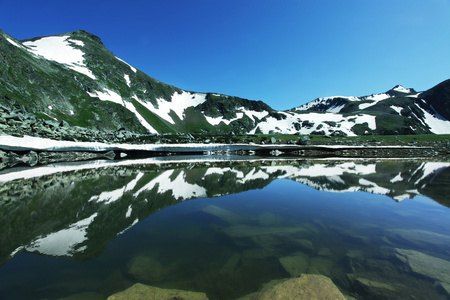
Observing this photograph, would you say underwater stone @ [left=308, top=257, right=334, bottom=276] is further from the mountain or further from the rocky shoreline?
the mountain

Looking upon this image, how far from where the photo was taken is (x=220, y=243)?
5727mm

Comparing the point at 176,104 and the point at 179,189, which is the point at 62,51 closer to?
the point at 176,104

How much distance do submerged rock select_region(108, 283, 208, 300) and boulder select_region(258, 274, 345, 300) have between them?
1132 millimetres

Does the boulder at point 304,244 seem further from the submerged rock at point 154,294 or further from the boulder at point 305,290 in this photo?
the submerged rock at point 154,294

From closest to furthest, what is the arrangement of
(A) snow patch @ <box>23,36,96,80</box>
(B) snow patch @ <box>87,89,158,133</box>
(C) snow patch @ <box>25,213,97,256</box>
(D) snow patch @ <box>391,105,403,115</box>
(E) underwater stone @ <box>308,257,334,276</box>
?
(E) underwater stone @ <box>308,257,334,276</box> → (C) snow patch @ <box>25,213,97,256</box> → (B) snow patch @ <box>87,89,158,133</box> → (A) snow patch @ <box>23,36,96,80</box> → (D) snow patch @ <box>391,105,403,115</box>

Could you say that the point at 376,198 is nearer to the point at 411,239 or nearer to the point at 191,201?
the point at 411,239

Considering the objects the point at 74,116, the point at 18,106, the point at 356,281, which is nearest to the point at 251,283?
the point at 356,281

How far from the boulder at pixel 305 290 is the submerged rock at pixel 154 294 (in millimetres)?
1132

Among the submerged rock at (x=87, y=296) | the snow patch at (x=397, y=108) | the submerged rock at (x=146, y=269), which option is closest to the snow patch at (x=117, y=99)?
the submerged rock at (x=146, y=269)

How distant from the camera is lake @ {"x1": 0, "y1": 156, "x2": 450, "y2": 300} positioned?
411 centimetres

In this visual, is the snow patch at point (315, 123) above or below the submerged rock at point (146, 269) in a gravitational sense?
above

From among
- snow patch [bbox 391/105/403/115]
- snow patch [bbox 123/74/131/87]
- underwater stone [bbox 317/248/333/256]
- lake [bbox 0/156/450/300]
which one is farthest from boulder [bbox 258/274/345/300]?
snow patch [bbox 391/105/403/115]

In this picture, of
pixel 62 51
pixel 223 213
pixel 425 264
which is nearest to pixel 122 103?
pixel 62 51

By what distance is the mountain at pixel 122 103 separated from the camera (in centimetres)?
7312
